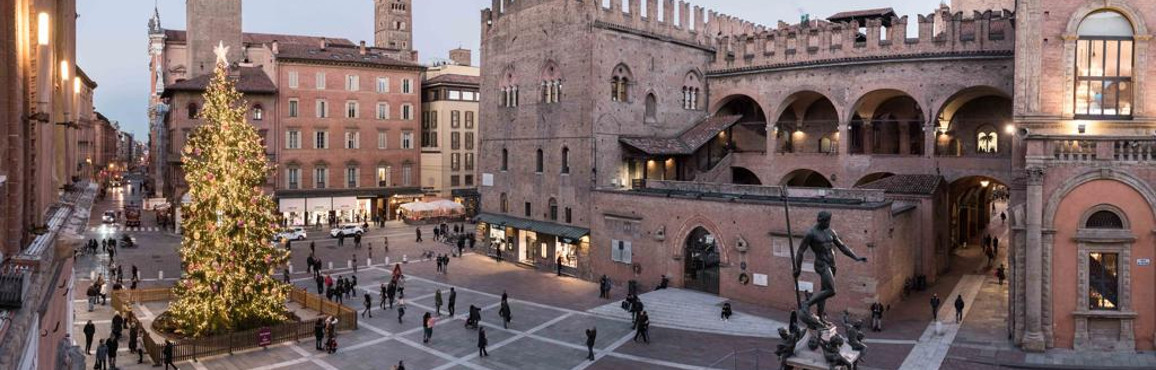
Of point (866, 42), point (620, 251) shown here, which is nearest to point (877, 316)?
point (620, 251)

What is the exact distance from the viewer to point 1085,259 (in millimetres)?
22594

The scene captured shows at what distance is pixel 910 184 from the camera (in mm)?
34562

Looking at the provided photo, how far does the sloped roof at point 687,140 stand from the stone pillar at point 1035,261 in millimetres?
18321

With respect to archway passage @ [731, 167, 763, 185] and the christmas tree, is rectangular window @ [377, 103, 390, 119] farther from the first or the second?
the christmas tree

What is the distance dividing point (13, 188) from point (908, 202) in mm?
33145

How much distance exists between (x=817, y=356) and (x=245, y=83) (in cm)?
5170

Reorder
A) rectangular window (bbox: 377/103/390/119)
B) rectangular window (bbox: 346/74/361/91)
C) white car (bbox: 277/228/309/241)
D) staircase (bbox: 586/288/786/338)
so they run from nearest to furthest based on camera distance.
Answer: staircase (bbox: 586/288/786/338) < white car (bbox: 277/228/309/241) < rectangular window (bbox: 346/74/361/91) < rectangular window (bbox: 377/103/390/119)

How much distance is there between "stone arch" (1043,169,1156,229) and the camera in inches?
869

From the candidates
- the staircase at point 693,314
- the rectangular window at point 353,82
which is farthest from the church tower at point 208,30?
the staircase at point 693,314

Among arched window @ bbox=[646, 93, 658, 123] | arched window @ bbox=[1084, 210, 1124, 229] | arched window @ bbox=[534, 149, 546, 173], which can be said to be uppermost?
arched window @ bbox=[646, 93, 658, 123]

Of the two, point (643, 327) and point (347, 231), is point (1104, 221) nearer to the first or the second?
point (643, 327)

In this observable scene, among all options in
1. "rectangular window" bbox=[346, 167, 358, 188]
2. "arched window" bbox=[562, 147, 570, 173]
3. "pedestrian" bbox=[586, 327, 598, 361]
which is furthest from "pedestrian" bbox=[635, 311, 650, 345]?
"rectangular window" bbox=[346, 167, 358, 188]

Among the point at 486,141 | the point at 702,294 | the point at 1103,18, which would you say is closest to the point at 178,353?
the point at 702,294

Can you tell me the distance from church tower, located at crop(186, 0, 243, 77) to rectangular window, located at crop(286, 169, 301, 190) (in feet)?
42.3
